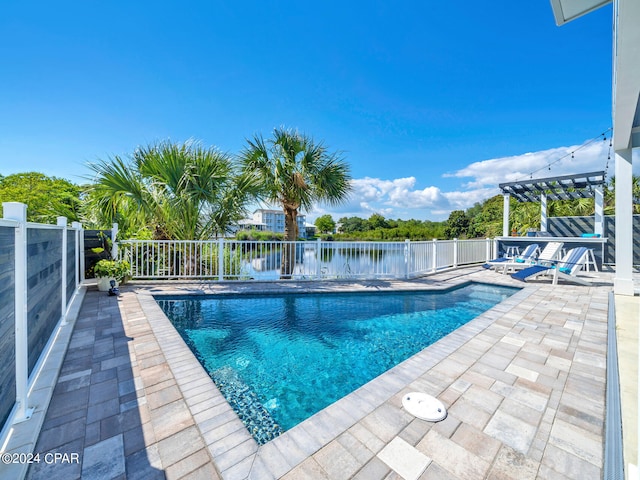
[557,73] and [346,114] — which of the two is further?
[346,114]

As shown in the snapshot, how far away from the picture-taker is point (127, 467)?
140 centimetres

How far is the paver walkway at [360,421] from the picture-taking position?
1.42 m

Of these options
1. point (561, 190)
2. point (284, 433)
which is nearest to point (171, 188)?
point (284, 433)

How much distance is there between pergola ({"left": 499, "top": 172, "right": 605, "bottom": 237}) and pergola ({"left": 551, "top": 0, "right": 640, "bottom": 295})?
17.9 feet

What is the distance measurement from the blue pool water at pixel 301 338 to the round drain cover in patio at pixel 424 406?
0.78 metres

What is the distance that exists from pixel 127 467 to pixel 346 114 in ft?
47.1

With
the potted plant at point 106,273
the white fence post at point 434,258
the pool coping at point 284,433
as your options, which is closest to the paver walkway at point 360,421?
the pool coping at point 284,433

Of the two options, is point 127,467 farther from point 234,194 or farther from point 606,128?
point 606,128

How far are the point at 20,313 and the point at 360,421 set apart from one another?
7.89 feet

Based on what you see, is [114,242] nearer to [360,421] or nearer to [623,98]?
[360,421]

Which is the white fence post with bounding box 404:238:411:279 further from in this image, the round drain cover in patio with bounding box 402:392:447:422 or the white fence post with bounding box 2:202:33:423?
the white fence post with bounding box 2:202:33:423

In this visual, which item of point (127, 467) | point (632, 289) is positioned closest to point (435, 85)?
point (632, 289)

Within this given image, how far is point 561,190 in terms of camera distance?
423 inches

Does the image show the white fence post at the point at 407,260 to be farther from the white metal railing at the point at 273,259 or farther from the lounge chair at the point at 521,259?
the lounge chair at the point at 521,259
